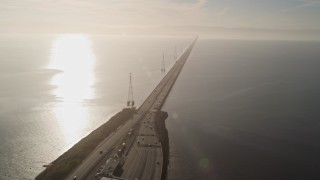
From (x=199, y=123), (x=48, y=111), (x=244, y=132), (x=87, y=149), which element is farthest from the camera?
(x=48, y=111)

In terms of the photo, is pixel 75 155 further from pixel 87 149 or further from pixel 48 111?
pixel 48 111

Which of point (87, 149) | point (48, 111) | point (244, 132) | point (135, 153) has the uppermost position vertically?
point (48, 111)

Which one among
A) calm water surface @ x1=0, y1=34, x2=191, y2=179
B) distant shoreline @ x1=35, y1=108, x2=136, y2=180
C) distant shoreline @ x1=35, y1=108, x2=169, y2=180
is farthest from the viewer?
calm water surface @ x1=0, y1=34, x2=191, y2=179

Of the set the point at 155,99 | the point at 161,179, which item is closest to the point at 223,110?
the point at 155,99

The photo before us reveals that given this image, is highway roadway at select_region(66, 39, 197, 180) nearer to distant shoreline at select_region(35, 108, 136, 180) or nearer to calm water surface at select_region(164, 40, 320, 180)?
Answer: distant shoreline at select_region(35, 108, 136, 180)

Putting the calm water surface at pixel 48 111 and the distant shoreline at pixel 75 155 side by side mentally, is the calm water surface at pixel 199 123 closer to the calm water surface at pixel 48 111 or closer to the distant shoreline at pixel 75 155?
the calm water surface at pixel 48 111

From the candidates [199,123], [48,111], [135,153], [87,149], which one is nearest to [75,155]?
[87,149]

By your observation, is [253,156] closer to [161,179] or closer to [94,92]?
[161,179]

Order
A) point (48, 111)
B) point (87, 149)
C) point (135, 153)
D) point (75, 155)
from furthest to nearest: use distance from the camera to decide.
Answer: point (48, 111) < point (87, 149) < point (75, 155) < point (135, 153)

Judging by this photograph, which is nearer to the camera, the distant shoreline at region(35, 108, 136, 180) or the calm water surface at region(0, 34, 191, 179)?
the distant shoreline at region(35, 108, 136, 180)

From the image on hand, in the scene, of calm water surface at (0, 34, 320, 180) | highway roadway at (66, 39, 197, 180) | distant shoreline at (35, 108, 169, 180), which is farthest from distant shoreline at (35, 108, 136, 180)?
calm water surface at (0, 34, 320, 180)

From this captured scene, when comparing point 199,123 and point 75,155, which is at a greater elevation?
point 199,123
